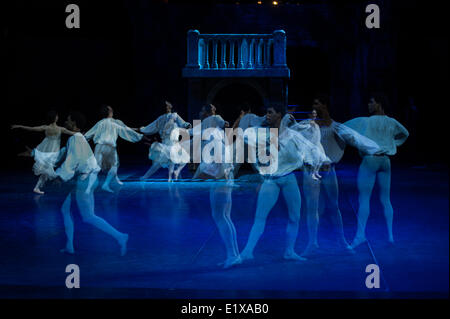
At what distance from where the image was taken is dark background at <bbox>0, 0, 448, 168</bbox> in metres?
20.1

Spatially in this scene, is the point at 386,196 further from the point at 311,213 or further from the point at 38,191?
the point at 38,191

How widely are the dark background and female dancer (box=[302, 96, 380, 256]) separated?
1237 cm

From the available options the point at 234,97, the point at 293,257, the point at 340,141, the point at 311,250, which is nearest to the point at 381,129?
the point at 340,141

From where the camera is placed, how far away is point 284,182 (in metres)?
6.20

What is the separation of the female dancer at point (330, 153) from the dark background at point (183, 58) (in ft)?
40.6

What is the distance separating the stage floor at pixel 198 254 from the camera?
5207 millimetres

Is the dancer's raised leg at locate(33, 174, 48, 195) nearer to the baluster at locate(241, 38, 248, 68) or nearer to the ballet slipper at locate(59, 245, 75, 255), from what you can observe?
the ballet slipper at locate(59, 245, 75, 255)

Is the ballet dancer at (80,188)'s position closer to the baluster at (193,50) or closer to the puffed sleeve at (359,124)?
the puffed sleeve at (359,124)

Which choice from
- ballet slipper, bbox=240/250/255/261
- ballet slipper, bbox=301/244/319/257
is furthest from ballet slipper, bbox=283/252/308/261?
ballet slipper, bbox=240/250/255/261

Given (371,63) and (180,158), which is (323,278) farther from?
(371,63)

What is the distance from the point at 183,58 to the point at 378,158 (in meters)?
14.1
